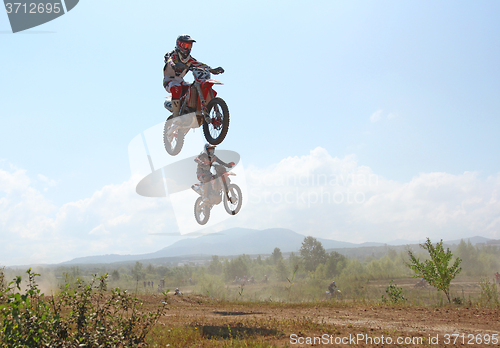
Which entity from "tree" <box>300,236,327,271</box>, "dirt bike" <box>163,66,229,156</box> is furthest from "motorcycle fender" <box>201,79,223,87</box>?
Result: "tree" <box>300,236,327,271</box>

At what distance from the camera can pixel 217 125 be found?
8.82 metres

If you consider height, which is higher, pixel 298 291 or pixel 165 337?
pixel 165 337

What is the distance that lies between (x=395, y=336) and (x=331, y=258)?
43212 millimetres

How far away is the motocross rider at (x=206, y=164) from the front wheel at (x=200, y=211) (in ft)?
1.04

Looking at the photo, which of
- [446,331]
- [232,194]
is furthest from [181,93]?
[446,331]

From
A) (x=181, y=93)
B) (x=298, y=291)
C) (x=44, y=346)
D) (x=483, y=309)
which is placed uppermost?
(x=181, y=93)

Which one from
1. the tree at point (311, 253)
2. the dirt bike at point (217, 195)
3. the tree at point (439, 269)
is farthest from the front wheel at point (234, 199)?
the tree at point (311, 253)

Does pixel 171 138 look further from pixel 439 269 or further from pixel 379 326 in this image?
pixel 439 269

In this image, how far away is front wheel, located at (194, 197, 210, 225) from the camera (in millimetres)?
11276

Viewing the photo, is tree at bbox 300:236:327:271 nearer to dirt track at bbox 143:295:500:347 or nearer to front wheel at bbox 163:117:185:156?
dirt track at bbox 143:295:500:347

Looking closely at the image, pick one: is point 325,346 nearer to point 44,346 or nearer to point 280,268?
point 44,346

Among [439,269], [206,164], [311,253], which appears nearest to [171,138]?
[206,164]

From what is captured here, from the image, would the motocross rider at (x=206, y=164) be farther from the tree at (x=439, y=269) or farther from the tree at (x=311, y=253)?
the tree at (x=311, y=253)

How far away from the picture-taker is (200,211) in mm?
11398
